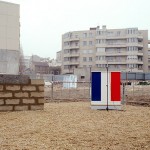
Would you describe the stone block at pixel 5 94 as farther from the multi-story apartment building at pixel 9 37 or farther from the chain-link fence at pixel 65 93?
the multi-story apartment building at pixel 9 37

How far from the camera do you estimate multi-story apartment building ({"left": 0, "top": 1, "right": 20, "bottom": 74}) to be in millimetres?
38500

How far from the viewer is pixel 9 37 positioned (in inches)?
1543

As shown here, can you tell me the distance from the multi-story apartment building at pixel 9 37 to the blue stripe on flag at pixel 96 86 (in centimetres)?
2589

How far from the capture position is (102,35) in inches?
3907

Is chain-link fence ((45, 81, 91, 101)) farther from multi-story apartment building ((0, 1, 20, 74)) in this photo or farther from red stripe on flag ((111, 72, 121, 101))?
red stripe on flag ((111, 72, 121, 101))

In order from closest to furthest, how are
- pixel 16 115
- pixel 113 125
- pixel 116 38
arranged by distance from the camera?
pixel 113 125, pixel 16 115, pixel 116 38

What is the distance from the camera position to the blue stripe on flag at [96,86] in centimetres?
1334

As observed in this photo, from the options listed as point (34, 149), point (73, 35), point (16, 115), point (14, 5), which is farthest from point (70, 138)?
point (73, 35)

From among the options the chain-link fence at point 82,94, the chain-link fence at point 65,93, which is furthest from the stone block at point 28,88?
the chain-link fence at point 65,93

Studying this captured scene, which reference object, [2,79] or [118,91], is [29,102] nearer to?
[2,79]

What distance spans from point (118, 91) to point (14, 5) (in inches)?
1112

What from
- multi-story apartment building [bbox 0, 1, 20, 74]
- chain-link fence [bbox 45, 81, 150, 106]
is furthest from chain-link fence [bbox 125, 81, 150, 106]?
multi-story apartment building [bbox 0, 1, 20, 74]

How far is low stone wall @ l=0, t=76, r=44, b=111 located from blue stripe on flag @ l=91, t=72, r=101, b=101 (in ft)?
7.15

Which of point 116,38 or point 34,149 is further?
point 116,38
